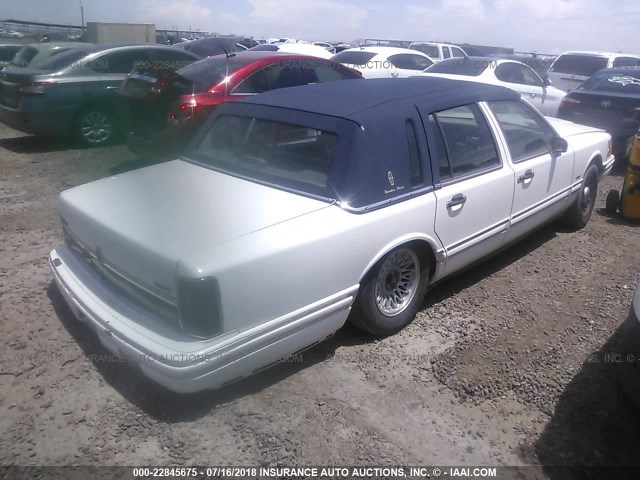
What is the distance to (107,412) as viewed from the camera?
9.50 ft

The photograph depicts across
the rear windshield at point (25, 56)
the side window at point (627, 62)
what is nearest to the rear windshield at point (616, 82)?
the side window at point (627, 62)

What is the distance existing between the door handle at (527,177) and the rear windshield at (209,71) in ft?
12.8

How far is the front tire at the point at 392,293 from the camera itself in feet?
11.0

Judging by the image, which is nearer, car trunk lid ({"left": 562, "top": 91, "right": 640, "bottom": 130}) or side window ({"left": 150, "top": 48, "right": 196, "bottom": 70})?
car trunk lid ({"left": 562, "top": 91, "right": 640, "bottom": 130})

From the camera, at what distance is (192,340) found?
8.55 feet

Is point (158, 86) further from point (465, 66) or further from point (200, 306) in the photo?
point (465, 66)

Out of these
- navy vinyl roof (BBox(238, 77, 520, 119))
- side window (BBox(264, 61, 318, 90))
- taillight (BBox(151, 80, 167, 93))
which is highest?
navy vinyl roof (BBox(238, 77, 520, 119))

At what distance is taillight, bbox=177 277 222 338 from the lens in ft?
8.22

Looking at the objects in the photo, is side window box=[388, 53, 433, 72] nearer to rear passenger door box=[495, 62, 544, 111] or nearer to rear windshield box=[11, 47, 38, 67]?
rear passenger door box=[495, 62, 544, 111]

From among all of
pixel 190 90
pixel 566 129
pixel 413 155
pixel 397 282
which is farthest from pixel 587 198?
pixel 190 90

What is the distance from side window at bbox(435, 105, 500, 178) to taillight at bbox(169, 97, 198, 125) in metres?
3.37

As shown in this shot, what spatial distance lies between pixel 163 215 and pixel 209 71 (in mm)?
4472

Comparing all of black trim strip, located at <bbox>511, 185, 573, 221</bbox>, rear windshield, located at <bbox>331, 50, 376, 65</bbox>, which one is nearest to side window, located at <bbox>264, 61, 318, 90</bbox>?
black trim strip, located at <bbox>511, 185, 573, 221</bbox>

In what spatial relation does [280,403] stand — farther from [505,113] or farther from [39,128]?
[39,128]
